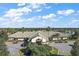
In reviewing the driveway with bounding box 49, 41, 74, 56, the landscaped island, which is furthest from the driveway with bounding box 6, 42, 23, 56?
the driveway with bounding box 49, 41, 74, 56

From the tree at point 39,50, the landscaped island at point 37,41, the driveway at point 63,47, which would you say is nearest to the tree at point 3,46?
the landscaped island at point 37,41

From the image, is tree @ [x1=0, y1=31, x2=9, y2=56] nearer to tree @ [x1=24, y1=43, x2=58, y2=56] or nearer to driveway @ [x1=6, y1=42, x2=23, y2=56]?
driveway @ [x1=6, y1=42, x2=23, y2=56]

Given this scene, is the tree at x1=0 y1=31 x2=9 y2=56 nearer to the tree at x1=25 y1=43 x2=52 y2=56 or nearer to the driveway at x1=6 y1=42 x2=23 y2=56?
the driveway at x1=6 y1=42 x2=23 y2=56

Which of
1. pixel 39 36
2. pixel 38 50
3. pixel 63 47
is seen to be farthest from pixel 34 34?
pixel 63 47

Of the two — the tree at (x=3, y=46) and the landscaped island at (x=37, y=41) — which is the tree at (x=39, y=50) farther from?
the tree at (x=3, y=46)

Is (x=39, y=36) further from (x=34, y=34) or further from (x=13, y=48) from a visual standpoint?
(x=13, y=48)

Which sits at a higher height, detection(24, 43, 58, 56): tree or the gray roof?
the gray roof

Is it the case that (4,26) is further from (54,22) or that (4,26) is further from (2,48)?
(54,22)

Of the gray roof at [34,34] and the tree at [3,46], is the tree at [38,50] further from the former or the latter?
the tree at [3,46]

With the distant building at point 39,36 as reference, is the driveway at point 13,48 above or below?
below

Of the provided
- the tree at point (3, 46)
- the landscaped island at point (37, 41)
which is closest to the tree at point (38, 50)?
the landscaped island at point (37, 41)

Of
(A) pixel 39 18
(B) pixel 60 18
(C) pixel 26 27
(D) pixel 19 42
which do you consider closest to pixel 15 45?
(D) pixel 19 42
